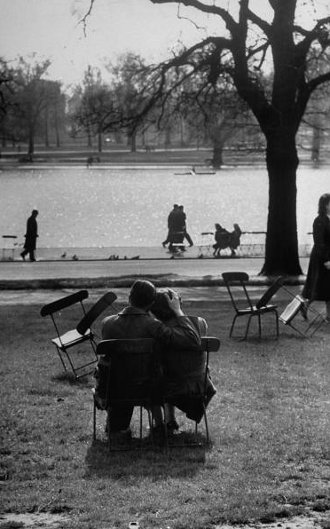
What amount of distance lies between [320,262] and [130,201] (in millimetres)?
68313

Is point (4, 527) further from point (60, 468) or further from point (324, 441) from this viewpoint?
point (324, 441)

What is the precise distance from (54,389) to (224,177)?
10453 centimetres

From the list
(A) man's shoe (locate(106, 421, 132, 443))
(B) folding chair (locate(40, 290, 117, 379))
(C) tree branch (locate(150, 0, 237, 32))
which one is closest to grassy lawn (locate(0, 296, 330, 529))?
(A) man's shoe (locate(106, 421, 132, 443))

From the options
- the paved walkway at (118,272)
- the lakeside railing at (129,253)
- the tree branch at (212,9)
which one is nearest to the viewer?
the paved walkway at (118,272)

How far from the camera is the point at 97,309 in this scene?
10.5m

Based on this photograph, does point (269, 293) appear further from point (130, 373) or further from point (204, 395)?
point (130, 373)

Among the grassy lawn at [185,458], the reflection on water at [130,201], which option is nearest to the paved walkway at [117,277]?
the grassy lawn at [185,458]

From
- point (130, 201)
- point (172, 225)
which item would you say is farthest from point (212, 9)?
point (130, 201)

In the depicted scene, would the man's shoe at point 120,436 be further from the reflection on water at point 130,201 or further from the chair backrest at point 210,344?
the reflection on water at point 130,201

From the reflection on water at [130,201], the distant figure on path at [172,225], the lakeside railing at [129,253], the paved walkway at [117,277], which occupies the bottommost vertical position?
the reflection on water at [130,201]

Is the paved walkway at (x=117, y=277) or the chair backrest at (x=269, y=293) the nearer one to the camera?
the chair backrest at (x=269, y=293)

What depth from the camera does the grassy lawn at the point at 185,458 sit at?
669cm

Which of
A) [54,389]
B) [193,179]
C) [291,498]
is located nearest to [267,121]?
[54,389]

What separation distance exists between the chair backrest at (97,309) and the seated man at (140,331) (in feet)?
5.83
